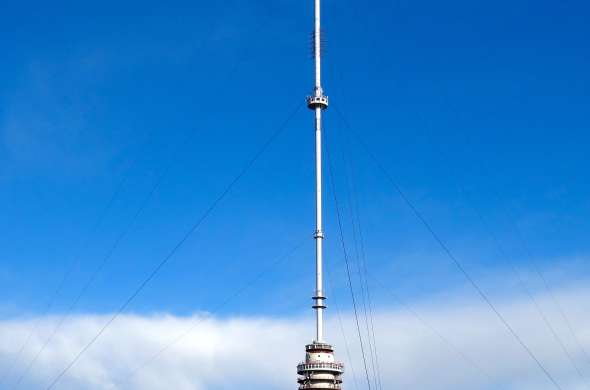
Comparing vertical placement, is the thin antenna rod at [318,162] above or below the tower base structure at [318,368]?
above

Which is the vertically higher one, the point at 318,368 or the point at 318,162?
the point at 318,162

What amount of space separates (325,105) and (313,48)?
7.29 metres

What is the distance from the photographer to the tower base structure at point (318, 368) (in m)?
100

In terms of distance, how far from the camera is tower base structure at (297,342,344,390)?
329 ft

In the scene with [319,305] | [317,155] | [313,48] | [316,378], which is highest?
[313,48]

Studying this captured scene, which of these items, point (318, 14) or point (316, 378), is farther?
point (318, 14)

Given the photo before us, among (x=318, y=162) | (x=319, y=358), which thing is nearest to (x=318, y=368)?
(x=319, y=358)

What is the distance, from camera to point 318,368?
100375 millimetres

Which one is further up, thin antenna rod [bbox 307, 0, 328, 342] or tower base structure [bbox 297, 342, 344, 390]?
thin antenna rod [bbox 307, 0, 328, 342]

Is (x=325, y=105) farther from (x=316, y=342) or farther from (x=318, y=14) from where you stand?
(x=316, y=342)

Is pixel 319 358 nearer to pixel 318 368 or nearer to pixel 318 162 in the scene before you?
pixel 318 368

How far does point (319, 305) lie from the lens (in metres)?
99.9

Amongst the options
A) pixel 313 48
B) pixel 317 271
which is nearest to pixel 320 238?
pixel 317 271

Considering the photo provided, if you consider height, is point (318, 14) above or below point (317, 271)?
above
